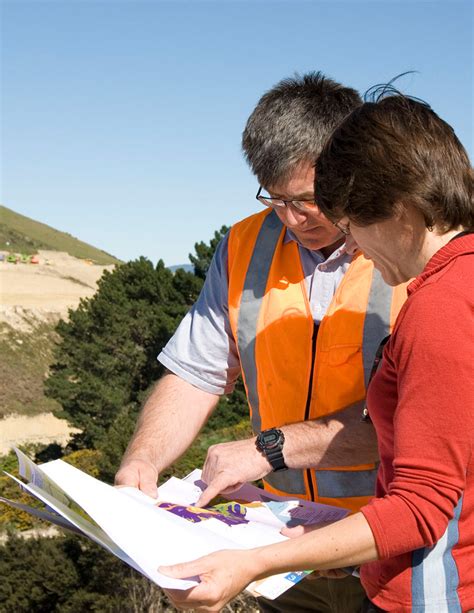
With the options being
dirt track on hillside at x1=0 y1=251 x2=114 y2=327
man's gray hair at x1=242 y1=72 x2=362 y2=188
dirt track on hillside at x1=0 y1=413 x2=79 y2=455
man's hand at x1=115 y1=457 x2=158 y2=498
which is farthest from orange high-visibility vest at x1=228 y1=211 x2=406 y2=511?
dirt track on hillside at x1=0 y1=251 x2=114 y2=327

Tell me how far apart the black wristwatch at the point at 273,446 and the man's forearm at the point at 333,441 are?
0.05ft

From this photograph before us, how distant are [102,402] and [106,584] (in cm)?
1940

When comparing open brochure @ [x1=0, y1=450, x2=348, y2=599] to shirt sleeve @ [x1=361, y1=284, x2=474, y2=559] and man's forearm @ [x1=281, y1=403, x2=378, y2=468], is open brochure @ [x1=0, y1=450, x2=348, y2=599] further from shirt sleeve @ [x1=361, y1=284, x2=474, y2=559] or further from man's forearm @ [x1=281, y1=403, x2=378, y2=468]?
shirt sleeve @ [x1=361, y1=284, x2=474, y2=559]

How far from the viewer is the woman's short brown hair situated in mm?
1615

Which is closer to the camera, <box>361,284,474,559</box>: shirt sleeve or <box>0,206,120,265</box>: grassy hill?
<box>361,284,474,559</box>: shirt sleeve

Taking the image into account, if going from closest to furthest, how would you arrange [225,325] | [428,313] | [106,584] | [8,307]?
[428,313]
[225,325]
[106,584]
[8,307]

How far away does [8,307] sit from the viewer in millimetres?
37312

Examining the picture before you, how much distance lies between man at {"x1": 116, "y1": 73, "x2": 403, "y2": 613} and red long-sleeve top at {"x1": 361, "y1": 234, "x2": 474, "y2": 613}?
2.33ft

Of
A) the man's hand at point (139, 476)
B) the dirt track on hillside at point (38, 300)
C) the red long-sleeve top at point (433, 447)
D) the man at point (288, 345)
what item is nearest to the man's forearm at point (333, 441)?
the man at point (288, 345)

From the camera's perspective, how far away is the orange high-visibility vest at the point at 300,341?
8.04 ft

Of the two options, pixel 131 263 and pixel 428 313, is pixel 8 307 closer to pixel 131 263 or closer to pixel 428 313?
pixel 131 263

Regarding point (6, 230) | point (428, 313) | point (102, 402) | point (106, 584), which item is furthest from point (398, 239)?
point (6, 230)

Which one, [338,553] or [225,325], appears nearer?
[338,553]

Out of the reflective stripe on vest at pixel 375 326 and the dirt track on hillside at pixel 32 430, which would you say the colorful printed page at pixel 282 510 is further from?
the dirt track on hillside at pixel 32 430
